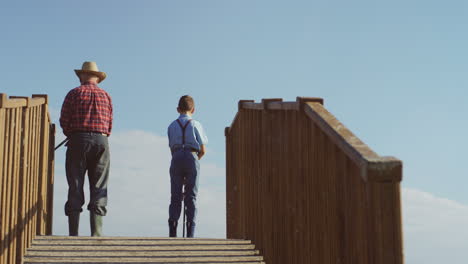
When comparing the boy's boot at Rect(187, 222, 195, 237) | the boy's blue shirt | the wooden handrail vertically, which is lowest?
the boy's boot at Rect(187, 222, 195, 237)

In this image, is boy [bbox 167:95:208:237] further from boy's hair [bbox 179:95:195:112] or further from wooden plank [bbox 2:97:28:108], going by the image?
wooden plank [bbox 2:97:28:108]

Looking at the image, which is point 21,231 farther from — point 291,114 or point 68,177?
point 291,114

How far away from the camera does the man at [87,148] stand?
21.9ft

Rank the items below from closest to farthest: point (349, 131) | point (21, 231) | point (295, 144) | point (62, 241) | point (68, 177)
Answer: point (349, 131)
point (295, 144)
point (21, 231)
point (62, 241)
point (68, 177)

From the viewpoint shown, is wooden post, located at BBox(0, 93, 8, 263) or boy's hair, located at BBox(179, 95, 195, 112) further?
boy's hair, located at BBox(179, 95, 195, 112)

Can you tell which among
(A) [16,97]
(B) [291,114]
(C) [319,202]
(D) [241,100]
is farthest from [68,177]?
(C) [319,202]

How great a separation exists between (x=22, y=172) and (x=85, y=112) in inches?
54.3

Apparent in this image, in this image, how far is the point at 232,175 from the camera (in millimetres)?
7934

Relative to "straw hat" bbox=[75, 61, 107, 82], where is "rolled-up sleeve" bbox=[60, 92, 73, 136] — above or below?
below

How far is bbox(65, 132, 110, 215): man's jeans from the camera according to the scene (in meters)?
6.68

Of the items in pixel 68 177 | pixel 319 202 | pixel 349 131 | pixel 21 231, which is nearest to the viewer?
pixel 349 131

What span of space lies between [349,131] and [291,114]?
115 cm

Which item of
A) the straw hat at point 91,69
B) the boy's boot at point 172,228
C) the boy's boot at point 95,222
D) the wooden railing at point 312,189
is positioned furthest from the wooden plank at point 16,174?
the boy's boot at point 172,228

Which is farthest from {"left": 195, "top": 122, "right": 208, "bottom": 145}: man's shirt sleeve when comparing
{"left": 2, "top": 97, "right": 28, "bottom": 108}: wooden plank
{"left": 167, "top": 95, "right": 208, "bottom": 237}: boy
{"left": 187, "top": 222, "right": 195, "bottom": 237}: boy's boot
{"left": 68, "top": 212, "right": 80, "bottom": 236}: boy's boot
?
{"left": 2, "top": 97, "right": 28, "bottom": 108}: wooden plank
